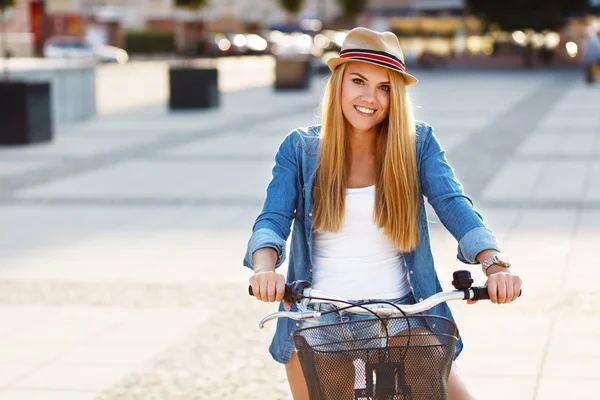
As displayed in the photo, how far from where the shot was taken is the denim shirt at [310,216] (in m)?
3.10

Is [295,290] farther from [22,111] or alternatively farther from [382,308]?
[22,111]

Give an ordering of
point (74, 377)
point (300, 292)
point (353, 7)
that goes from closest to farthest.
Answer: point (300, 292) < point (74, 377) < point (353, 7)

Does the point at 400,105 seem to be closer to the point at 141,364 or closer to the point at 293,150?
the point at 293,150

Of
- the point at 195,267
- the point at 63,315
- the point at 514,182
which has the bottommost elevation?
the point at 514,182

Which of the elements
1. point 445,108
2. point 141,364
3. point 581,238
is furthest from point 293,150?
point 445,108

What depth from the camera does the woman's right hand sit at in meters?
2.84

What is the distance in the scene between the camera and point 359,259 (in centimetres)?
314

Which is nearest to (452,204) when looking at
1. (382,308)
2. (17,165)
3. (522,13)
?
(382,308)

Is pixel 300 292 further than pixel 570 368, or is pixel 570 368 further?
pixel 570 368

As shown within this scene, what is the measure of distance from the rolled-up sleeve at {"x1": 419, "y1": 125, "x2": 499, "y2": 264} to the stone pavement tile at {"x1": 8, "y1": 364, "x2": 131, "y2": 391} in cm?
236

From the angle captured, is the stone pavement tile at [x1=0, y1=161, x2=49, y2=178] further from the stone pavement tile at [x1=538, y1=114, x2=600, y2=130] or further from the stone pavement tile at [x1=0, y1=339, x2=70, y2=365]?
the stone pavement tile at [x1=538, y1=114, x2=600, y2=130]

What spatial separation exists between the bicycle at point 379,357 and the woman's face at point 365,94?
675 mm

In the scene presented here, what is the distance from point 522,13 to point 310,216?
44.5 m

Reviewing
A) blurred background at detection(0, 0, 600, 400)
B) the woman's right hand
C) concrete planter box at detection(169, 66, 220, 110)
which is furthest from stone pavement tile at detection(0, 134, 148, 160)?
the woman's right hand
